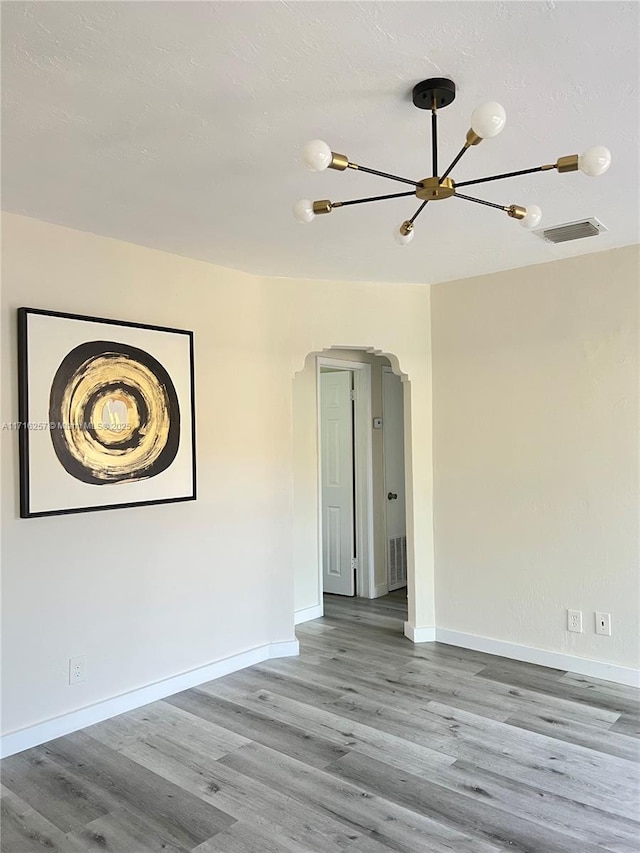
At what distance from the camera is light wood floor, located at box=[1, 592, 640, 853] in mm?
2303

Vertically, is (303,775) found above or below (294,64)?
below

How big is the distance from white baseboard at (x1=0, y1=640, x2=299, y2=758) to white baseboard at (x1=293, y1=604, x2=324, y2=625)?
71 centimetres

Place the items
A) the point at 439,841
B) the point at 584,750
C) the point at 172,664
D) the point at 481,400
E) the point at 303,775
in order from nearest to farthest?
the point at 439,841 < the point at 303,775 < the point at 584,750 < the point at 172,664 < the point at 481,400

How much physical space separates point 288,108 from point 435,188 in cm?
59

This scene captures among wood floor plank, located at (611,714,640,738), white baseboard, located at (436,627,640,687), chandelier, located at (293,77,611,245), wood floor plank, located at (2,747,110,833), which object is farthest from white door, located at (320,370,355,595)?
chandelier, located at (293,77,611,245)

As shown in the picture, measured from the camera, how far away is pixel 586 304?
376cm

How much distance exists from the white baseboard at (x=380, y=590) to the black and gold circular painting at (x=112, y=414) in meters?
2.82

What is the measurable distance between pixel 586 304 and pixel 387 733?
266 centimetres

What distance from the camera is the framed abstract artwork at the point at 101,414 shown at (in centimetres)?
295

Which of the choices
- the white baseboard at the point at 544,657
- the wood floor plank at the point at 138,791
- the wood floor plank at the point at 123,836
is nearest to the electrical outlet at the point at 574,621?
the white baseboard at the point at 544,657

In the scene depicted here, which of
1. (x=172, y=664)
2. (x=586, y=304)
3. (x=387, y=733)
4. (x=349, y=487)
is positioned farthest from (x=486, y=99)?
(x=349, y=487)

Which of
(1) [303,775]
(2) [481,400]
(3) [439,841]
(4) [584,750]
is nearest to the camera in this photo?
(3) [439,841]

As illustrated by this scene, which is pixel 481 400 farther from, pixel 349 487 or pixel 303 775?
pixel 303 775

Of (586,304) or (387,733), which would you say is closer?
(387,733)
